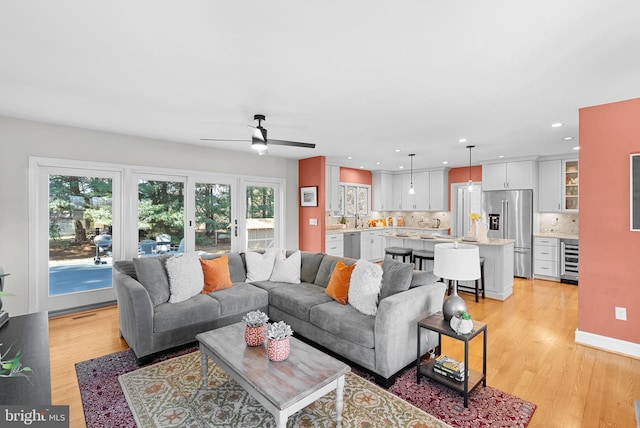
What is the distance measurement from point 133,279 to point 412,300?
272 cm

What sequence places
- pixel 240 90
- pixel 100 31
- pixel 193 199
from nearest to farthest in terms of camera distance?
1. pixel 100 31
2. pixel 240 90
3. pixel 193 199

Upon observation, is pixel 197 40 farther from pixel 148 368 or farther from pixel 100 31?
pixel 148 368

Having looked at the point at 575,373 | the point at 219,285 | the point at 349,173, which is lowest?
the point at 575,373

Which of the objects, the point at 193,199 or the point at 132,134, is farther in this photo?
the point at 193,199

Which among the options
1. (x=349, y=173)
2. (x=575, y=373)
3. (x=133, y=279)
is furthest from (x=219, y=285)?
(x=349, y=173)

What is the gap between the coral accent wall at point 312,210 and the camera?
627cm

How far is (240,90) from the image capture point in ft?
9.63

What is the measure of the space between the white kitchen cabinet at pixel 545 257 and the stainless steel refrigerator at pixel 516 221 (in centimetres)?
11

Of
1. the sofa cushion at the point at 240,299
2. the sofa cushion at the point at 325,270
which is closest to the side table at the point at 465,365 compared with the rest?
the sofa cushion at the point at 325,270

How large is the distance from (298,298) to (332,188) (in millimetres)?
4094

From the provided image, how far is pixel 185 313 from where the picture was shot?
3131 mm

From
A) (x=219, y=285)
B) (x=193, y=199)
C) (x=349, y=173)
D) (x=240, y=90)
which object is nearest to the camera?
(x=240, y=90)

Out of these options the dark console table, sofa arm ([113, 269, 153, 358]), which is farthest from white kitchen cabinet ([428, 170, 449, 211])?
the dark console table

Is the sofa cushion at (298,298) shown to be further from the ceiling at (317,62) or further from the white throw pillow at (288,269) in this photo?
the ceiling at (317,62)
